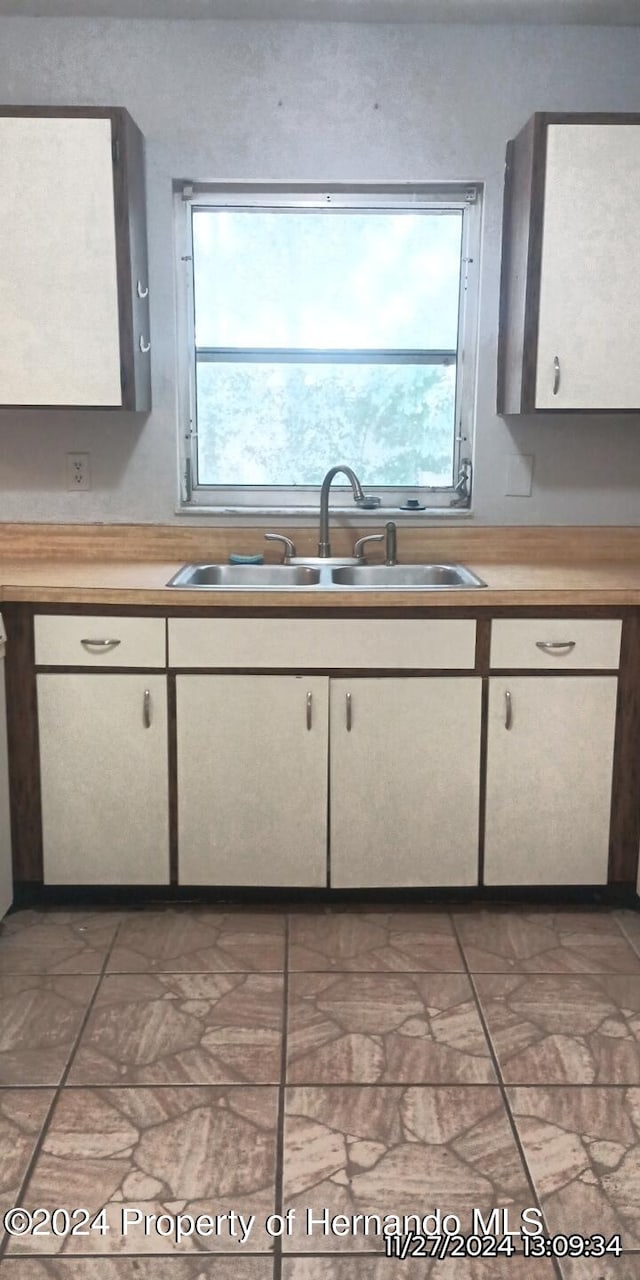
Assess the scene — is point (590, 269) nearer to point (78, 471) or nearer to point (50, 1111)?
point (78, 471)

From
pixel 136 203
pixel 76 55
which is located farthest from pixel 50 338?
pixel 76 55

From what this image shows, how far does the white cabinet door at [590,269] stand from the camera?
2.70 m

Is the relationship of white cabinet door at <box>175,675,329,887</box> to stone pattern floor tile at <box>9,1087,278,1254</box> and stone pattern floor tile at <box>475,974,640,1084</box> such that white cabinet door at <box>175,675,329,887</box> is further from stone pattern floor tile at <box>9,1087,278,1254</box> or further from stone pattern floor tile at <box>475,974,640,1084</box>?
stone pattern floor tile at <box>9,1087,278,1254</box>

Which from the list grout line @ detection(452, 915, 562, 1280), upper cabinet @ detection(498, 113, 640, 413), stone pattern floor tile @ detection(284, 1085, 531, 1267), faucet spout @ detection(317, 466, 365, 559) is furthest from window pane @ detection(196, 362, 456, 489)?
stone pattern floor tile @ detection(284, 1085, 531, 1267)

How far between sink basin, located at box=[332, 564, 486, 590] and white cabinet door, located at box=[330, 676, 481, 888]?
19.0 inches

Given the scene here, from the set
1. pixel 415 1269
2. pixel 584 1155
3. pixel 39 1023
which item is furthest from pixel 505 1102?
pixel 39 1023

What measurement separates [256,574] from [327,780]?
680 mm

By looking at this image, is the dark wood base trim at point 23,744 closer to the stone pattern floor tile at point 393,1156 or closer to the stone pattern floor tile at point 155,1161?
the stone pattern floor tile at point 155,1161

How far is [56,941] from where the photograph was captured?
2.62 meters

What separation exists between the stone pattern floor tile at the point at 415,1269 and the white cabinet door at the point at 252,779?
1179 mm

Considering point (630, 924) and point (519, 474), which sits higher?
point (519, 474)

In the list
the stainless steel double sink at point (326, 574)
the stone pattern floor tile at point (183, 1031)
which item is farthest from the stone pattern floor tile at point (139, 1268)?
the stainless steel double sink at point (326, 574)

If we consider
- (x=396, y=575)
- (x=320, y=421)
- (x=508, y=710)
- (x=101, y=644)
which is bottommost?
(x=508, y=710)

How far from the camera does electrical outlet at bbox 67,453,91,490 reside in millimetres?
3139
